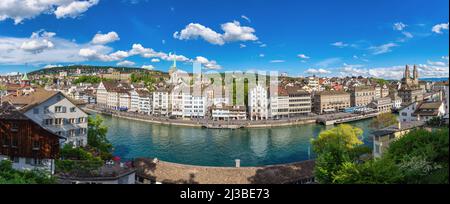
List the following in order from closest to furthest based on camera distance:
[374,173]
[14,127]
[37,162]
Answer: [374,173], [14,127], [37,162]

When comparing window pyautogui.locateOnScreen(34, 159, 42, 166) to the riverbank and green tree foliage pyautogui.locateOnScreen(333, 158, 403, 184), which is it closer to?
green tree foliage pyautogui.locateOnScreen(333, 158, 403, 184)

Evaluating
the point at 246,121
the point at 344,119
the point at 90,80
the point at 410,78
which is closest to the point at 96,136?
the point at 410,78

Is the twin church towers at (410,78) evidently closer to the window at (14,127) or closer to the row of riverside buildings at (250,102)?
the row of riverside buildings at (250,102)

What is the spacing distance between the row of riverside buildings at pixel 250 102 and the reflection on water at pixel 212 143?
3.28 meters

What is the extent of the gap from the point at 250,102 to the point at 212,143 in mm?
10084

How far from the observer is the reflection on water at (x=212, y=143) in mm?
12727

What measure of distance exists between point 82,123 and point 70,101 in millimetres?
650

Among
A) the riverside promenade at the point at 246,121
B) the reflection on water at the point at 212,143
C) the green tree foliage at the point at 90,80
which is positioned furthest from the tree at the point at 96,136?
the green tree foliage at the point at 90,80

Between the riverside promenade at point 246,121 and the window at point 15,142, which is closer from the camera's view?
the window at point 15,142

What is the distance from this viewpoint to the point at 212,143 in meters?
16.2

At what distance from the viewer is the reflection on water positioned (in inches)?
501

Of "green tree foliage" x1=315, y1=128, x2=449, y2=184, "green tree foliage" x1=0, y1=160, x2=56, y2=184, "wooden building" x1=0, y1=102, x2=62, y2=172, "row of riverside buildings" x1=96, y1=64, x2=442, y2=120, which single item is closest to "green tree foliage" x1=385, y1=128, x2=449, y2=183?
"green tree foliage" x1=315, y1=128, x2=449, y2=184

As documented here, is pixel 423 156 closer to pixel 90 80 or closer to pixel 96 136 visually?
pixel 96 136
